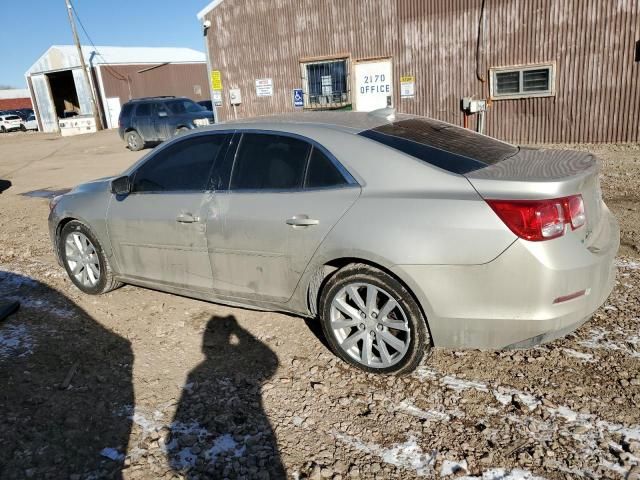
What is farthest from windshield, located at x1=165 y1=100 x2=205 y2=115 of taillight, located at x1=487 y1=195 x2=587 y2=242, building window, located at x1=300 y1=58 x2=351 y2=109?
taillight, located at x1=487 y1=195 x2=587 y2=242

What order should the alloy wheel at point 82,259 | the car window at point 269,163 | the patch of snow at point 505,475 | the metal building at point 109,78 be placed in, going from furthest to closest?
1. the metal building at point 109,78
2. the alloy wheel at point 82,259
3. the car window at point 269,163
4. the patch of snow at point 505,475

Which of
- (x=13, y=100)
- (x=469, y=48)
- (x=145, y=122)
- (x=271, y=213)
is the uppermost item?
(x=13, y=100)

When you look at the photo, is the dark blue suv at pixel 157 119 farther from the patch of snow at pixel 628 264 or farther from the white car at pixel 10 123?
the white car at pixel 10 123

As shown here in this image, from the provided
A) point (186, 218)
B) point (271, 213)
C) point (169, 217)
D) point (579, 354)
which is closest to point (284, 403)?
point (271, 213)

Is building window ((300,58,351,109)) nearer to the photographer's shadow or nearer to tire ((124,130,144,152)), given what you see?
tire ((124,130,144,152))

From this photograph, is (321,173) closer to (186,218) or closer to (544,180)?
(186,218)

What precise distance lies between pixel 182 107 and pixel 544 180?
58.0ft

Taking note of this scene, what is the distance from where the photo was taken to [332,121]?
3.75 m

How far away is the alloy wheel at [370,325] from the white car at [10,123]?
147 ft

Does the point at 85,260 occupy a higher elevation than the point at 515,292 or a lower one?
lower

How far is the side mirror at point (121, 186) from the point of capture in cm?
435

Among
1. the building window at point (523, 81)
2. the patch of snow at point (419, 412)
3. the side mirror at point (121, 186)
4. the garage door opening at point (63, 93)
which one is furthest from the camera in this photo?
the garage door opening at point (63, 93)

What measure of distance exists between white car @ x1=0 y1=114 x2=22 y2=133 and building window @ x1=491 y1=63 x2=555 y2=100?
128 feet

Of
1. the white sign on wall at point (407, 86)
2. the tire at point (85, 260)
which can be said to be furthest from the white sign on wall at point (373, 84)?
the tire at point (85, 260)
